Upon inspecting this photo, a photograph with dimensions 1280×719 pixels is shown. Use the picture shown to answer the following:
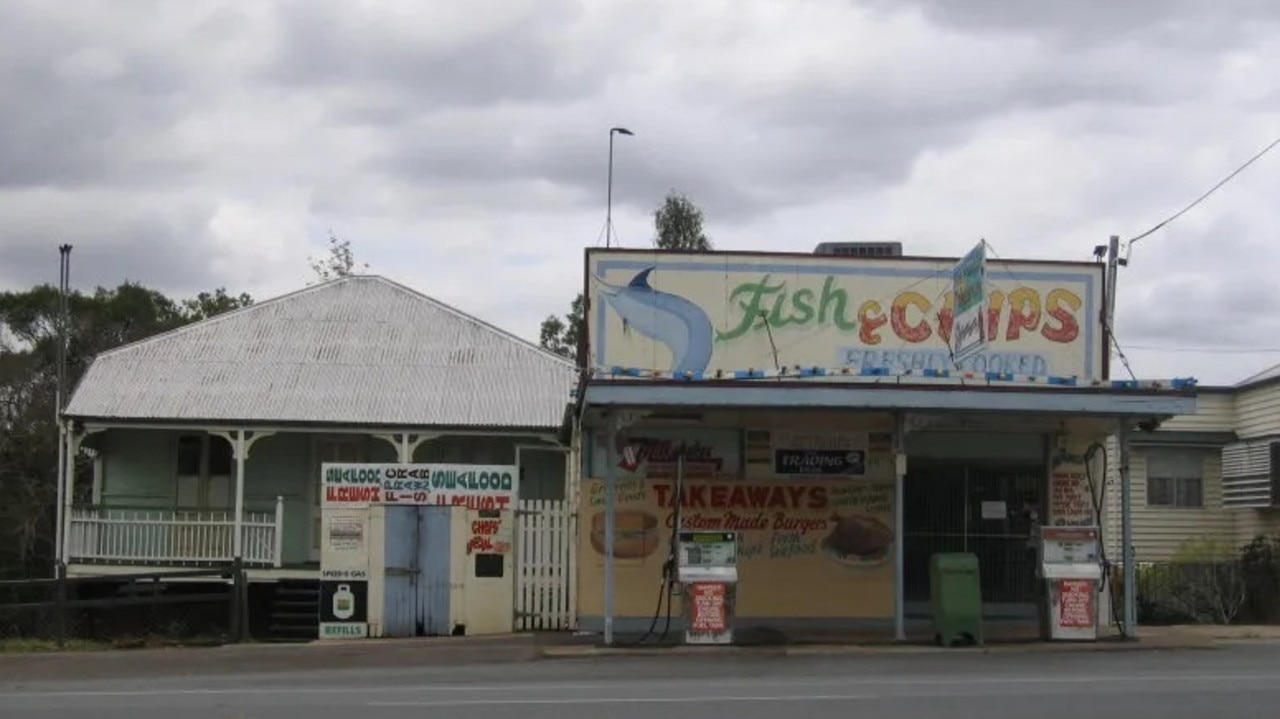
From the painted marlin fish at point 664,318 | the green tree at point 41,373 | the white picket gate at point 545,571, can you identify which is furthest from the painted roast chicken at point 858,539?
the green tree at point 41,373

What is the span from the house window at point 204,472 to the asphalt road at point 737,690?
12.3m

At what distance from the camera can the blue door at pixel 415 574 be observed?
68.4 feet

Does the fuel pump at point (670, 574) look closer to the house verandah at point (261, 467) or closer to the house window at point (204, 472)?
the house verandah at point (261, 467)

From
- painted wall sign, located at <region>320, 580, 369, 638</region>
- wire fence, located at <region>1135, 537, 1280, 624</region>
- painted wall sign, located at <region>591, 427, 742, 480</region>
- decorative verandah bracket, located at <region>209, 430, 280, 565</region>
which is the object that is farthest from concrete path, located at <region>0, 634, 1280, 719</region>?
decorative verandah bracket, located at <region>209, 430, 280, 565</region>

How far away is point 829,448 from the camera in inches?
808

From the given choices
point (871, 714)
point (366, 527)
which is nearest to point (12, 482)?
point (366, 527)

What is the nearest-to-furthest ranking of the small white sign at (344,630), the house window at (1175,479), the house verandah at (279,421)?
the small white sign at (344,630), the house verandah at (279,421), the house window at (1175,479)

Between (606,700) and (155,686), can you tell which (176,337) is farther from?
(606,700)

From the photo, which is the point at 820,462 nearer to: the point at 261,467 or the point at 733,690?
the point at 733,690

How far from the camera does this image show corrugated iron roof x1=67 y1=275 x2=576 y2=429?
2652 centimetres

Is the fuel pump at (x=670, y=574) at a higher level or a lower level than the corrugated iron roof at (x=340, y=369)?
lower

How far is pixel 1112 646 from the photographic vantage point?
59.3ft

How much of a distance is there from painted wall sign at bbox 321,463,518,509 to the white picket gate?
0.54 meters

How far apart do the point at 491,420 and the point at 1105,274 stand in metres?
11.0
